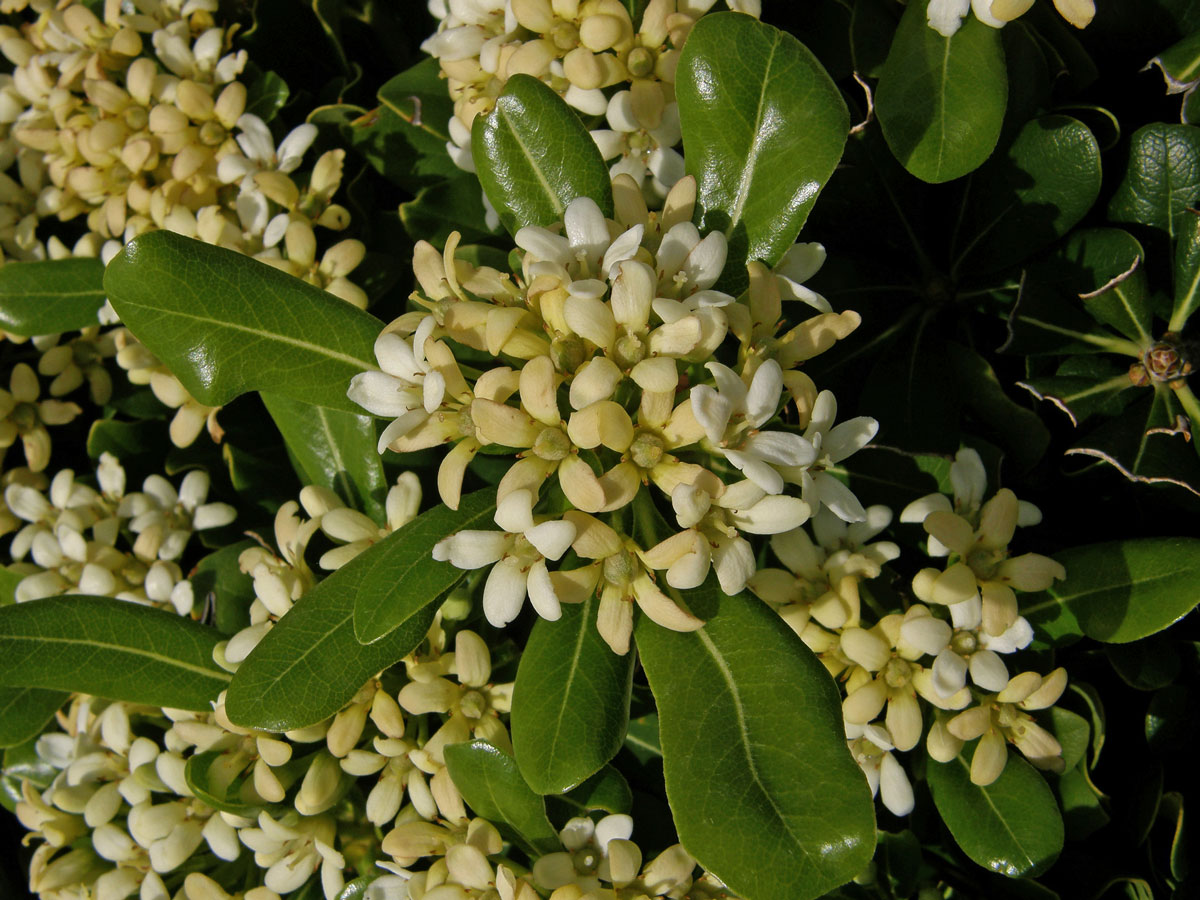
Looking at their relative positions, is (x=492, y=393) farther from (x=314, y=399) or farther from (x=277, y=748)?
(x=277, y=748)

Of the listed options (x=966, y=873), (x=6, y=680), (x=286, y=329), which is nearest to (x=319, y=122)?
(x=286, y=329)

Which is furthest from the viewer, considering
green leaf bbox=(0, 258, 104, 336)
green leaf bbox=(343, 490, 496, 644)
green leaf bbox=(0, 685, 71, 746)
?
green leaf bbox=(0, 258, 104, 336)

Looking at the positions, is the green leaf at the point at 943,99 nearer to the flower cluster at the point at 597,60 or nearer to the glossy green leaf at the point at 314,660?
the flower cluster at the point at 597,60

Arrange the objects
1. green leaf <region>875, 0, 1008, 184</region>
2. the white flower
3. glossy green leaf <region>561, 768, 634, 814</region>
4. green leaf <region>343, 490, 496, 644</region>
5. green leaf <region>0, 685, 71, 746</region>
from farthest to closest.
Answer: green leaf <region>0, 685, 71, 746</region> < glossy green leaf <region>561, 768, 634, 814</region> < green leaf <region>875, 0, 1008, 184</region> < green leaf <region>343, 490, 496, 644</region> < the white flower

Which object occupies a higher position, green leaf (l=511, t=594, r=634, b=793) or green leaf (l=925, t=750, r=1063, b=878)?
green leaf (l=511, t=594, r=634, b=793)

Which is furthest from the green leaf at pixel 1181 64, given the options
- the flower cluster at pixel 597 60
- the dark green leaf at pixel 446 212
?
the dark green leaf at pixel 446 212

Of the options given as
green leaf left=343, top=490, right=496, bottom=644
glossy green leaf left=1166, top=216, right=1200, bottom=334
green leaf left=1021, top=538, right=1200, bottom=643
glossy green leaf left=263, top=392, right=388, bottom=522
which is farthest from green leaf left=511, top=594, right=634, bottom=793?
glossy green leaf left=1166, top=216, right=1200, bottom=334

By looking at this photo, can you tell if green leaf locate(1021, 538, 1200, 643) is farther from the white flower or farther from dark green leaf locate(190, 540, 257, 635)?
dark green leaf locate(190, 540, 257, 635)

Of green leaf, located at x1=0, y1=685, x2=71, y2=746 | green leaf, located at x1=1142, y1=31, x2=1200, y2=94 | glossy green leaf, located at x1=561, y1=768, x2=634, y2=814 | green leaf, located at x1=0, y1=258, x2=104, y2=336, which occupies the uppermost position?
green leaf, located at x1=1142, y1=31, x2=1200, y2=94

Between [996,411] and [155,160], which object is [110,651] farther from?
[996,411]
